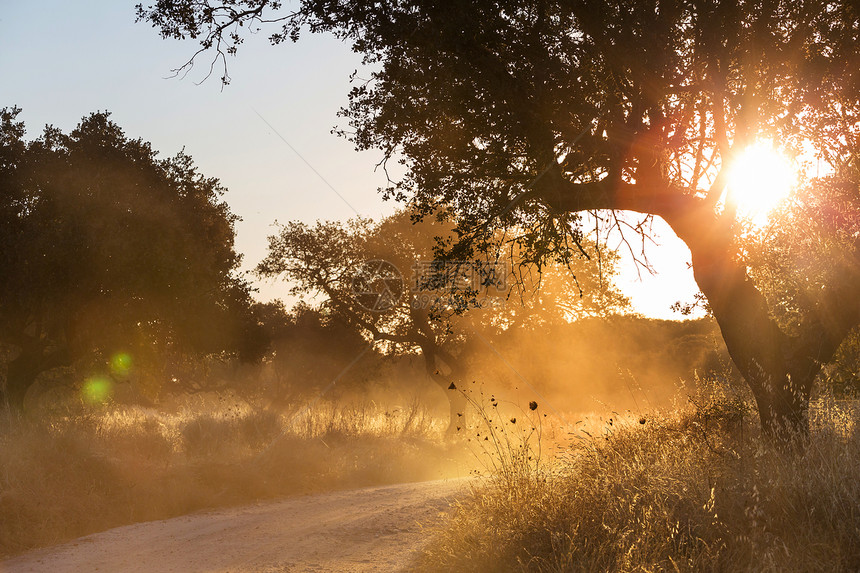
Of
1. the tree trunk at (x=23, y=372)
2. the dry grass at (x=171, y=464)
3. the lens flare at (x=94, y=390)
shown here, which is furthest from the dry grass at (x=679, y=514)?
the lens flare at (x=94, y=390)

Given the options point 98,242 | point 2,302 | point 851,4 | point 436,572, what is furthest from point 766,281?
point 2,302

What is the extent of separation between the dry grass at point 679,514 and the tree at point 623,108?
213cm

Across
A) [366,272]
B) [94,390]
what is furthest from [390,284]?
[94,390]

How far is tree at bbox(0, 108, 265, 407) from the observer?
1540 cm

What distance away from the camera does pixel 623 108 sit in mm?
10023

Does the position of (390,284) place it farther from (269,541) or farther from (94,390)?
(269,541)

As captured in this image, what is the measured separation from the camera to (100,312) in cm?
1673

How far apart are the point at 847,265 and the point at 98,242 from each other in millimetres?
14827

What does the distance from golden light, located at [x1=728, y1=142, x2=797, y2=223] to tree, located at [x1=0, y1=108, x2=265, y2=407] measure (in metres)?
13.0

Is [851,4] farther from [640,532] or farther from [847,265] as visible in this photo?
[640,532]

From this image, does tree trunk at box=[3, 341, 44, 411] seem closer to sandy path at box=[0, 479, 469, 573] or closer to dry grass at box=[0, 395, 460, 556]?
dry grass at box=[0, 395, 460, 556]

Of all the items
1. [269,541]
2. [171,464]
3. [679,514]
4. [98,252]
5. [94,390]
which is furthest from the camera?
[94,390]

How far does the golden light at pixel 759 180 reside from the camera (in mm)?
9703

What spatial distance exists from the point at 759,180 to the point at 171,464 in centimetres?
1148
